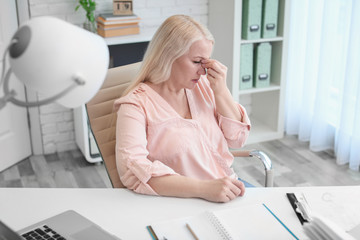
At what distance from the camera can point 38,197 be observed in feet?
4.90

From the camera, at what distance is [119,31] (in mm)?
3086

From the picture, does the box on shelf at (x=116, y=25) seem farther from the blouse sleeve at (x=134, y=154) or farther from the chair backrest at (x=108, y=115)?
the blouse sleeve at (x=134, y=154)

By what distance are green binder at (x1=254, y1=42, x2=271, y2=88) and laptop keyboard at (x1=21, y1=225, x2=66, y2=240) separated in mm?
2436

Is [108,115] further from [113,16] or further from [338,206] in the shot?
[113,16]

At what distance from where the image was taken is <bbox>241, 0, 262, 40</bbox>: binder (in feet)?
10.7

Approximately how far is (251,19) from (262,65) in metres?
0.36

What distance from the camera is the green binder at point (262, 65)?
11.3ft

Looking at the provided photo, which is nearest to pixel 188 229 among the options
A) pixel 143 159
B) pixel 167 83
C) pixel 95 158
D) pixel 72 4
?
pixel 143 159

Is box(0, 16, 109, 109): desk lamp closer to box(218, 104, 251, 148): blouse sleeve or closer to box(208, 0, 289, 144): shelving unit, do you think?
box(218, 104, 251, 148): blouse sleeve

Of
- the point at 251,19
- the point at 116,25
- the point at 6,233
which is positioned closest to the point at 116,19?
the point at 116,25

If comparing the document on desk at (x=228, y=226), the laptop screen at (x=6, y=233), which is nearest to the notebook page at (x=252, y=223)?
the document on desk at (x=228, y=226)

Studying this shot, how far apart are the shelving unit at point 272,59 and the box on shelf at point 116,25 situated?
0.65 metres

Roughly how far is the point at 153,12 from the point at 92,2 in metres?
0.54

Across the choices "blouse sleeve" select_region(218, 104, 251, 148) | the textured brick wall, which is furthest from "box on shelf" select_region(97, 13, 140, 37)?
"blouse sleeve" select_region(218, 104, 251, 148)
